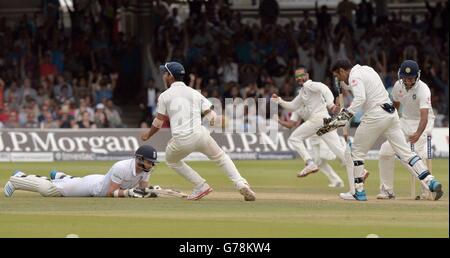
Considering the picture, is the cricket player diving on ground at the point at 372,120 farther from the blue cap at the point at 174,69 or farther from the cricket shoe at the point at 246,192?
the blue cap at the point at 174,69

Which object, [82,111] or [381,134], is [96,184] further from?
[82,111]

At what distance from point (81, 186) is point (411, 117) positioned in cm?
490

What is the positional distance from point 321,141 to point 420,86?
411cm

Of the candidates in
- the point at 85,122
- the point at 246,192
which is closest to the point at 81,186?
the point at 246,192

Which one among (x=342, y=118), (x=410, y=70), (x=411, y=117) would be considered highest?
(x=410, y=70)

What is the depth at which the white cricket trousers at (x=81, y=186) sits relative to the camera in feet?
52.3

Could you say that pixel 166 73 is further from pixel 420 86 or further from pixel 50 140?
pixel 50 140

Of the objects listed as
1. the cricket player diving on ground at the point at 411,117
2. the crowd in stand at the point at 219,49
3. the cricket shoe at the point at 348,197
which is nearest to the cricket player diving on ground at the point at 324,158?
the cricket player diving on ground at the point at 411,117

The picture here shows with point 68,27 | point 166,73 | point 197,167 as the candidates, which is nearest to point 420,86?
point 166,73

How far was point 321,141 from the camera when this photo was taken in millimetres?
20156

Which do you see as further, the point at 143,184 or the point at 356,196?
the point at 356,196

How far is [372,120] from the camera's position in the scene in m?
15.7

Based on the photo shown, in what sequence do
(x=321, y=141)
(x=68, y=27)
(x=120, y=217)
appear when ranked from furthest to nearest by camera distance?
(x=68, y=27) < (x=321, y=141) < (x=120, y=217)

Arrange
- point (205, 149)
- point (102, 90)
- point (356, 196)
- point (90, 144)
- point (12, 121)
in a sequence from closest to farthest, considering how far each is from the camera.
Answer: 1. point (205, 149)
2. point (356, 196)
3. point (90, 144)
4. point (12, 121)
5. point (102, 90)
